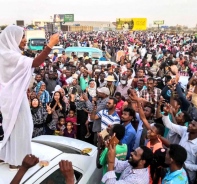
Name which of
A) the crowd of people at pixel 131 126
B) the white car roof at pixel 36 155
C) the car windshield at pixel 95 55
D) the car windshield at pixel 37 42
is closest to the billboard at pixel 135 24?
the car windshield at pixel 37 42

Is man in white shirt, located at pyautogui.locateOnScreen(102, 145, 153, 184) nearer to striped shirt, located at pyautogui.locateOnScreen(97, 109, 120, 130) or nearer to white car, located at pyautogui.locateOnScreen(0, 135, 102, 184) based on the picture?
white car, located at pyautogui.locateOnScreen(0, 135, 102, 184)

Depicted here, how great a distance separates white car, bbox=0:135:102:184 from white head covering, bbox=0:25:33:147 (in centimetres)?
44

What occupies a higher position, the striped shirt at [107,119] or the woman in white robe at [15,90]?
the woman in white robe at [15,90]

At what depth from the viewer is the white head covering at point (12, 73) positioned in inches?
119

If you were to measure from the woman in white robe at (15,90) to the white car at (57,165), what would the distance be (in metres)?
0.19

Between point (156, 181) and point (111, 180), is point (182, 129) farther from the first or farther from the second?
point (111, 180)

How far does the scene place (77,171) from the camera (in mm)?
3338

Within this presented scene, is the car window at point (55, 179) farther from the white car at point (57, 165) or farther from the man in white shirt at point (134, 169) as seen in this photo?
the man in white shirt at point (134, 169)

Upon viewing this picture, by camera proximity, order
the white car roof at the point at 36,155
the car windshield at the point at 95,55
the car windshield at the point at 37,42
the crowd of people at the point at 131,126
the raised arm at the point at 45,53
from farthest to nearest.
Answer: the car windshield at the point at 37,42, the car windshield at the point at 95,55, the crowd of people at the point at 131,126, the raised arm at the point at 45,53, the white car roof at the point at 36,155

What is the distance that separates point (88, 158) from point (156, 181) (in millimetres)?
830

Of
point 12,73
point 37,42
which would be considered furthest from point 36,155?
point 37,42

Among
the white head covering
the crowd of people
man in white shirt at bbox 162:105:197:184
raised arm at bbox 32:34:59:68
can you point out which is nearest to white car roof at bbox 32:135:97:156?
the crowd of people

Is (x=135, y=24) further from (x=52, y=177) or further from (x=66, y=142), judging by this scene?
(x=52, y=177)

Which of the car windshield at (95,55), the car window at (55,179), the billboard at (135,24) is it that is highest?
the billboard at (135,24)
